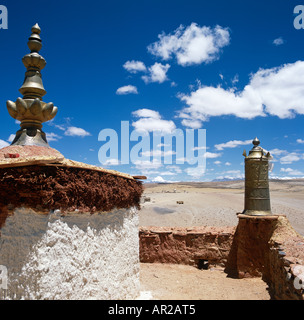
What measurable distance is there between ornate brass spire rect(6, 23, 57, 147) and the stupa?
2 cm

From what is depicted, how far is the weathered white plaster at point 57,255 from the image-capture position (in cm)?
330

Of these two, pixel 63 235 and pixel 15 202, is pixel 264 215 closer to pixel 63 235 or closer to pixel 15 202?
pixel 63 235

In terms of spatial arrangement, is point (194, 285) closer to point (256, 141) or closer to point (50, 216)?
point (256, 141)

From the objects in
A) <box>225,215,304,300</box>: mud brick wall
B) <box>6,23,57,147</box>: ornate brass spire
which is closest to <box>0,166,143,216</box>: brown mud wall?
<box>6,23,57,147</box>: ornate brass spire

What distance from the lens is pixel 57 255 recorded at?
3451 mm

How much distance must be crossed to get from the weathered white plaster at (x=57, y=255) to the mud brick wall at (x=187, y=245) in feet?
19.5

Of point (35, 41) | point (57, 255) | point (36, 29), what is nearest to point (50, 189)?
point (57, 255)

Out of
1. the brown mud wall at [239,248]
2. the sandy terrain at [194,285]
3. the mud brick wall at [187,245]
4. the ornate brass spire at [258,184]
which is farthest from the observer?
the mud brick wall at [187,245]

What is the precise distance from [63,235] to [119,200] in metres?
1.50

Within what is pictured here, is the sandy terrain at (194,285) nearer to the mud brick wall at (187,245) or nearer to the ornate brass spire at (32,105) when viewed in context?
the mud brick wall at (187,245)

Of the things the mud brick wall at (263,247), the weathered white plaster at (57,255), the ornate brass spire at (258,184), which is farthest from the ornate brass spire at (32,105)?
the ornate brass spire at (258,184)

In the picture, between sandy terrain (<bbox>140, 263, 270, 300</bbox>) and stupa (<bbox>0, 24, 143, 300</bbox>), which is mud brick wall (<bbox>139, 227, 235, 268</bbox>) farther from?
stupa (<bbox>0, 24, 143, 300</bbox>)

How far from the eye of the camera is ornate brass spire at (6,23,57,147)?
461 cm

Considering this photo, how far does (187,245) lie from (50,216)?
775 centimetres
